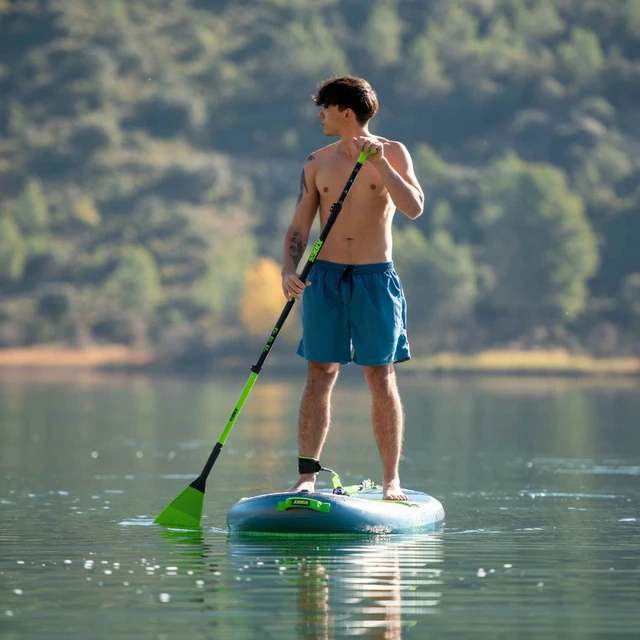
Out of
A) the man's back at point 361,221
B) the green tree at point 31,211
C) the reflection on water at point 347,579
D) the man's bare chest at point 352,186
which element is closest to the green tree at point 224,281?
the green tree at point 31,211

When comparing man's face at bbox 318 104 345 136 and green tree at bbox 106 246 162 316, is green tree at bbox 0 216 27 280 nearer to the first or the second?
green tree at bbox 106 246 162 316

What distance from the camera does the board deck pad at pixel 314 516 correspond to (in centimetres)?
949

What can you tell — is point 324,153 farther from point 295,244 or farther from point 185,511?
point 185,511

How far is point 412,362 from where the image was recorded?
293 ft

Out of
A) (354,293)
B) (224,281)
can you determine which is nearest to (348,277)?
(354,293)

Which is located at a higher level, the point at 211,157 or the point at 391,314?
the point at 211,157

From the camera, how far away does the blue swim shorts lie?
10.2 m

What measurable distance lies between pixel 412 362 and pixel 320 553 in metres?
80.6

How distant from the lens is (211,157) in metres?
162

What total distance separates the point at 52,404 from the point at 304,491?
79.5 feet

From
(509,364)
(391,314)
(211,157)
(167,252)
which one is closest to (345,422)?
(391,314)

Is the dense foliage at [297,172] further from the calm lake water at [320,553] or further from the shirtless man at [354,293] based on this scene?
the shirtless man at [354,293]

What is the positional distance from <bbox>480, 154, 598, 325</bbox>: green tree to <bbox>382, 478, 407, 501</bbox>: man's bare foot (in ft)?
296

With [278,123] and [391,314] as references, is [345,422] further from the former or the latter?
[278,123]
